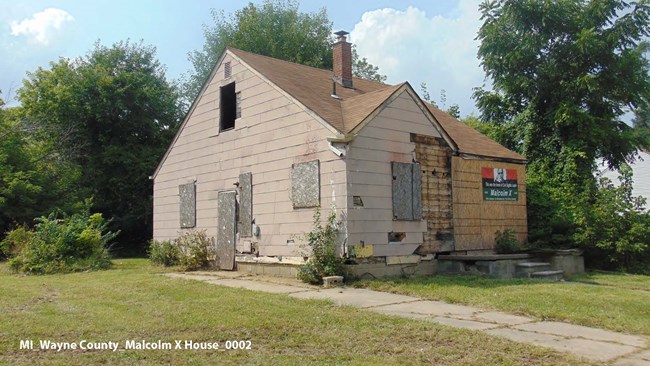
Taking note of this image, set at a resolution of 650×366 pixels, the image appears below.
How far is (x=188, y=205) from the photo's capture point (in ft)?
57.6

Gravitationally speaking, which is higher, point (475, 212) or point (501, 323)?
point (475, 212)

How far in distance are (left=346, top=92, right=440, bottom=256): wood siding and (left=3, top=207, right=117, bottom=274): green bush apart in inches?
359

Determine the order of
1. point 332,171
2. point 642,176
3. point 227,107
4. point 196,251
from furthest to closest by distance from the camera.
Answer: point 642,176, point 227,107, point 196,251, point 332,171

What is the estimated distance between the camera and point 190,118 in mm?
18031

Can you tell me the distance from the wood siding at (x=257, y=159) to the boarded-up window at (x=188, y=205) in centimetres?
25

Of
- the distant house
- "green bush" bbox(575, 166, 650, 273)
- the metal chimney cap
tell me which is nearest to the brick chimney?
Answer: the metal chimney cap

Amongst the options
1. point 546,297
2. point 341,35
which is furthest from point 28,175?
point 546,297

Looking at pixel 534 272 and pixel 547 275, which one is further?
pixel 534 272

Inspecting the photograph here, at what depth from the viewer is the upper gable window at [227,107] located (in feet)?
54.2

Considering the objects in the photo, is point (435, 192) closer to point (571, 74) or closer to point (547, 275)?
point (547, 275)

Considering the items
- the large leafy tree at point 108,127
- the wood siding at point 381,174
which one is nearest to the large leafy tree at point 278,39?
the large leafy tree at point 108,127

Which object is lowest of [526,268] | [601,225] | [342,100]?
[526,268]

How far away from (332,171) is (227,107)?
18.8 ft

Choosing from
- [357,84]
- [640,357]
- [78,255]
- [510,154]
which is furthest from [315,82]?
[640,357]
